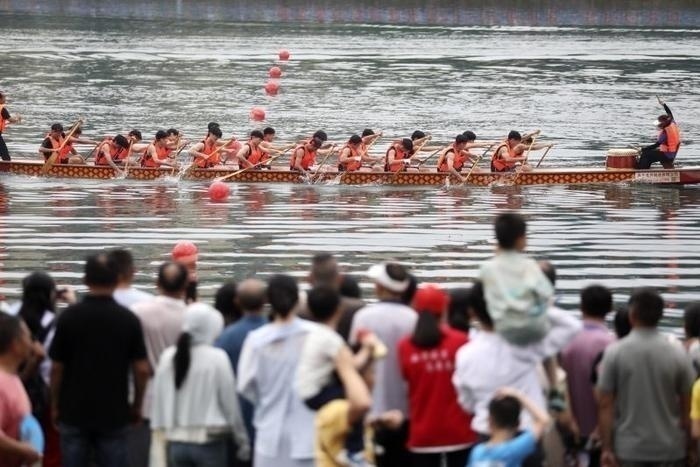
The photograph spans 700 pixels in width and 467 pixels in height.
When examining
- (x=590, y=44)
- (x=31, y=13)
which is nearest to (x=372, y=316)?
(x=590, y=44)

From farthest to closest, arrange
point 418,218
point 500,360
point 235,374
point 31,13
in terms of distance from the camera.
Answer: point 31,13
point 418,218
point 235,374
point 500,360

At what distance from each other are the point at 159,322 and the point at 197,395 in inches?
31.8

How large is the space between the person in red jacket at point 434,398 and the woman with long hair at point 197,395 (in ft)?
3.05

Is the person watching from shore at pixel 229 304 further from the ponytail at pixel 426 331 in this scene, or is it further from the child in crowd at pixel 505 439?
the child in crowd at pixel 505 439

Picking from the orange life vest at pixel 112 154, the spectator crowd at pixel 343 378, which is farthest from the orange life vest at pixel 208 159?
the spectator crowd at pixel 343 378

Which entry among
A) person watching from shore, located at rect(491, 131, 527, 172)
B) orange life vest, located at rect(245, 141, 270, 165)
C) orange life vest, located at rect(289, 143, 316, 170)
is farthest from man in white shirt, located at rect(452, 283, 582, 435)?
orange life vest, located at rect(245, 141, 270, 165)

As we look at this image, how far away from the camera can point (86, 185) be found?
28422 millimetres

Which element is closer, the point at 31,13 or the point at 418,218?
the point at 418,218

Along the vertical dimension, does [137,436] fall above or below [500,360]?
below

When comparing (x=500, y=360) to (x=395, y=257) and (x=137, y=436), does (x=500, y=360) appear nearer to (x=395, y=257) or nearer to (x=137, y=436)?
(x=137, y=436)

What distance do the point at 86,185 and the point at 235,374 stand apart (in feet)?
64.9

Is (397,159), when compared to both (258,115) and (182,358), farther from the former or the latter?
(182,358)

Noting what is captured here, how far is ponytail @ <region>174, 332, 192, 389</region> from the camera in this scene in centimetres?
850

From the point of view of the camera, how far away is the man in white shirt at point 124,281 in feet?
31.1
